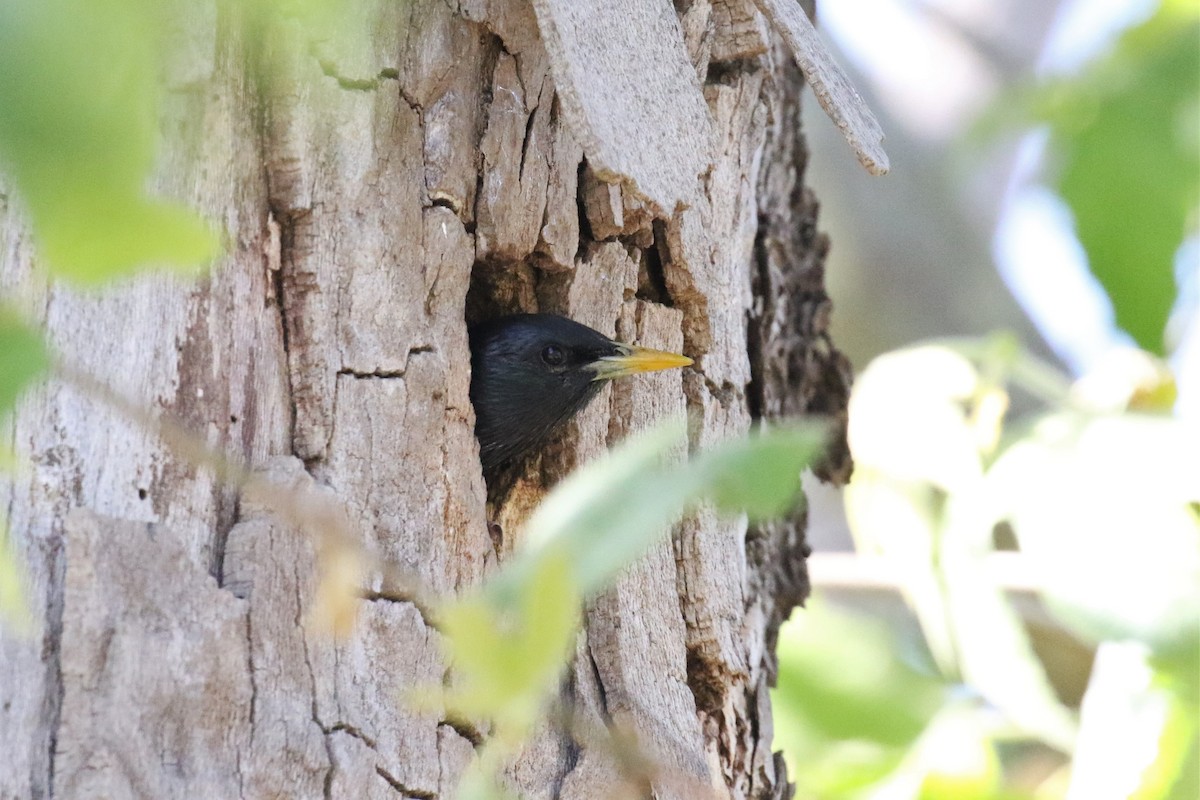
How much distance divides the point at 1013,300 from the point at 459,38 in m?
4.12

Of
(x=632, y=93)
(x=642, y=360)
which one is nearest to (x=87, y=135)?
(x=632, y=93)

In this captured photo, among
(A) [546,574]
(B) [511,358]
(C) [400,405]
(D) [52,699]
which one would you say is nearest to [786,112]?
(B) [511,358]

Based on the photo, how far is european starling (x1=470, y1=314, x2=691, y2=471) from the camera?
3.22m

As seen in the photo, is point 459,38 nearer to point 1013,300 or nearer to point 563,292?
point 563,292

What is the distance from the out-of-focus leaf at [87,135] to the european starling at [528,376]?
102 inches

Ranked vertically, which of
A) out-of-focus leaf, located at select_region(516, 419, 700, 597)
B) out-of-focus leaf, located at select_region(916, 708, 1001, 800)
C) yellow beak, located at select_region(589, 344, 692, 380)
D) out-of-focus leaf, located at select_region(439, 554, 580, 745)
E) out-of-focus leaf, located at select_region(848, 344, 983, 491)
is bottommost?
out-of-focus leaf, located at select_region(439, 554, 580, 745)

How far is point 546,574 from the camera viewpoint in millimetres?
640

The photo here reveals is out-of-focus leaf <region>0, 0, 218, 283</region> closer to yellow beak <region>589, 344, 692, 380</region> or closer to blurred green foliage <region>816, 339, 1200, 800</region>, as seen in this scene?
blurred green foliage <region>816, 339, 1200, 800</region>

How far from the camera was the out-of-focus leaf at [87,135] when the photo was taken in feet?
1.65

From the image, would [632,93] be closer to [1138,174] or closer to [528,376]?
[528,376]

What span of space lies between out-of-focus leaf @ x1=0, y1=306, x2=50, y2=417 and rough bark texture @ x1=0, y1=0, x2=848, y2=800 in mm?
830

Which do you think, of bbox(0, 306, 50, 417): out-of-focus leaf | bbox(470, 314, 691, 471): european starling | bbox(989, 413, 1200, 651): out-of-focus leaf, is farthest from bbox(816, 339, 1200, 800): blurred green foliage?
bbox(0, 306, 50, 417): out-of-focus leaf

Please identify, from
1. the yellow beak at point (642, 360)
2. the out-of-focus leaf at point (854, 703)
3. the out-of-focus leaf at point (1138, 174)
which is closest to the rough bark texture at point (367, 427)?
the yellow beak at point (642, 360)

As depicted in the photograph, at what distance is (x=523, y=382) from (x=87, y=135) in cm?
298
